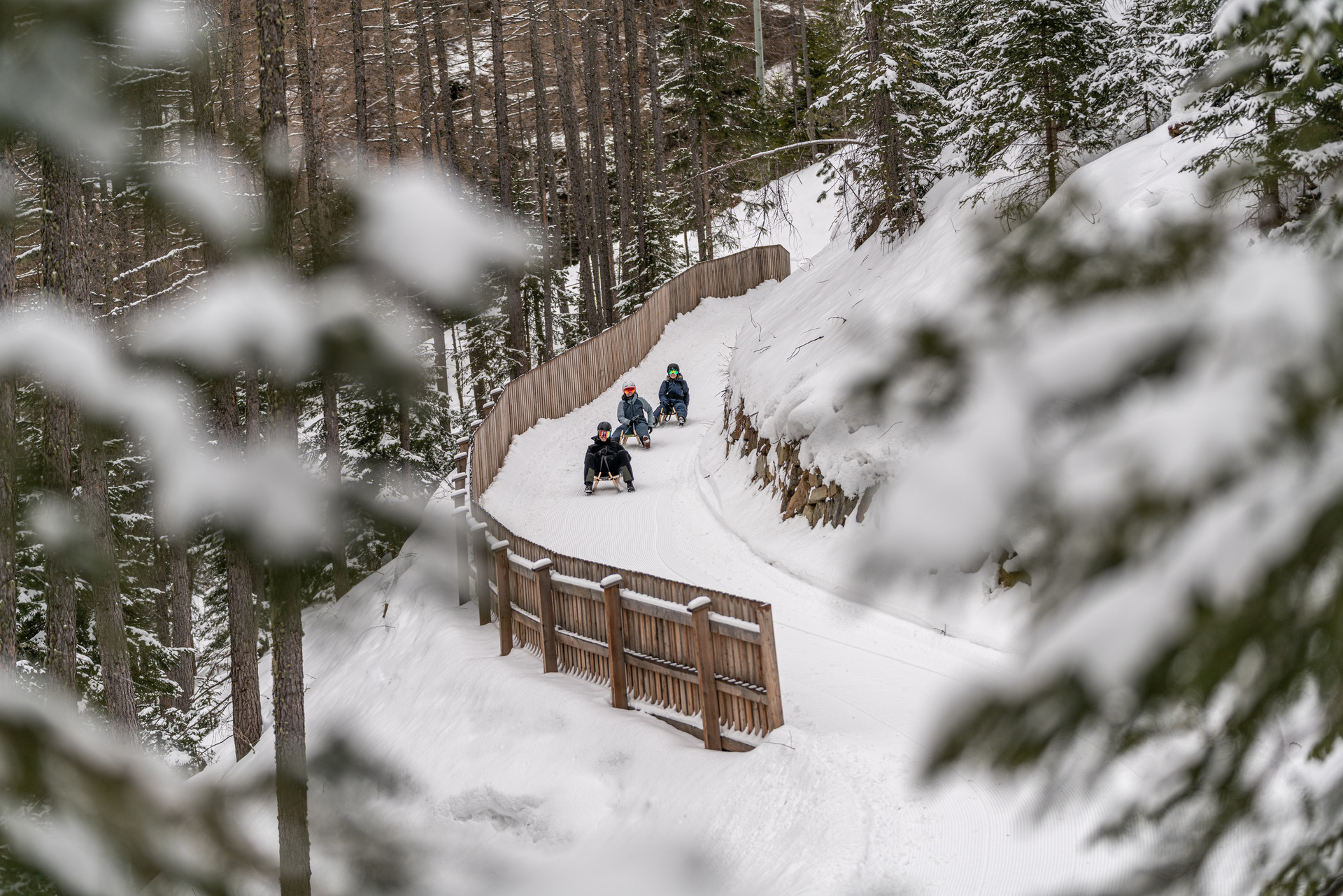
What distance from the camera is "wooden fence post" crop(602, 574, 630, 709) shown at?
7.14 metres

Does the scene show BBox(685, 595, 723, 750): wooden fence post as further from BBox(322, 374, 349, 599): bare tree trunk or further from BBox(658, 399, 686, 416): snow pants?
BBox(658, 399, 686, 416): snow pants

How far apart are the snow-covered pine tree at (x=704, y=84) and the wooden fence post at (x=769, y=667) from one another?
24.2 meters

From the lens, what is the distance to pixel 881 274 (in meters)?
14.1

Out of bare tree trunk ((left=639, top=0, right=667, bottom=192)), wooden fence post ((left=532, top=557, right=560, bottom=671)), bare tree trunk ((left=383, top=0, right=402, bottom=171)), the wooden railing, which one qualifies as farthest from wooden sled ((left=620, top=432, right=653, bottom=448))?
bare tree trunk ((left=639, top=0, right=667, bottom=192))

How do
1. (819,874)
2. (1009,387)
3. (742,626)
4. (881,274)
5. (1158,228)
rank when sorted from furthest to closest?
1. (881,274)
2. (742,626)
3. (819,874)
4. (1158,228)
5. (1009,387)

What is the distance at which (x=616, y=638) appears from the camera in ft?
23.4

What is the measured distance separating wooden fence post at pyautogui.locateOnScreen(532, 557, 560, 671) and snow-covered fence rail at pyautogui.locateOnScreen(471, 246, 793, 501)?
15.4 ft

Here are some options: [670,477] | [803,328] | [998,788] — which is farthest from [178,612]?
[998,788]

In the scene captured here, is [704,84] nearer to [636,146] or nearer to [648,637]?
[636,146]

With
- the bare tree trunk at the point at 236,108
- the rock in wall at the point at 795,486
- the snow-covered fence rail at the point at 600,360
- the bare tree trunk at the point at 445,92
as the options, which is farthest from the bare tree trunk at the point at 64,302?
the bare tree trunk at the point at 445,92

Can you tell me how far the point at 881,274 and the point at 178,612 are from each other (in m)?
13.1

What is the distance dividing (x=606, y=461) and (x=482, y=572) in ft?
15.1

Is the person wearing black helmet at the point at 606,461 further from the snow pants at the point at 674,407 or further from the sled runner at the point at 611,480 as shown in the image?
the snow pants at the point at 674,407

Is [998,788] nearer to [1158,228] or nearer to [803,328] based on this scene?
[1158,228]
